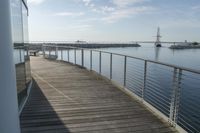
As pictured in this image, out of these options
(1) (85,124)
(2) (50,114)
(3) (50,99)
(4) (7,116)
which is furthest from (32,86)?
(4) (7,116)

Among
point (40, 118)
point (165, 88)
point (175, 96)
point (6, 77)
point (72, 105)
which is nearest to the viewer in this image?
point (6, 77)

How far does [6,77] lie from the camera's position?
5.34 feet

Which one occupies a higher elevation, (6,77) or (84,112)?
(6,77)

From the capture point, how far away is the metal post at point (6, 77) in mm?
1575

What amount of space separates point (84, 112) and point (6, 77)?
3.09 meters

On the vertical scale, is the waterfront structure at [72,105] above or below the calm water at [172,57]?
above

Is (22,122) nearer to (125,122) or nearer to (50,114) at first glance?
(50,114)

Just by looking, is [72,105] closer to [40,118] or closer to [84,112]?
[84,112]

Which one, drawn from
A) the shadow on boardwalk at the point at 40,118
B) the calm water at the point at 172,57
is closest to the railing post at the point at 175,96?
the shadow on boardwalk at the point at 40,118

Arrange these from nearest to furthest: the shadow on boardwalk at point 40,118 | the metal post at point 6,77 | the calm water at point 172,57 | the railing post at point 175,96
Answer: the metal post at point 6,77, the shadow on boardwalk at point 40,118, the railing post at point 175,96, the calm water at point 172,57

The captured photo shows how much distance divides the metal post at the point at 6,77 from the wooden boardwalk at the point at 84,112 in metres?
2.06

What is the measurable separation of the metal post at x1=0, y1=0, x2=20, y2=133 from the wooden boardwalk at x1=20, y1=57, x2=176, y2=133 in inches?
81.0

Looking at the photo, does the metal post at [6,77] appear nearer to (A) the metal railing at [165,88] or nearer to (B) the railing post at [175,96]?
(A) the metal railing at [165,88]

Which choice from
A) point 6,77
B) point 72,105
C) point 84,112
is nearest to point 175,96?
point 84,112
